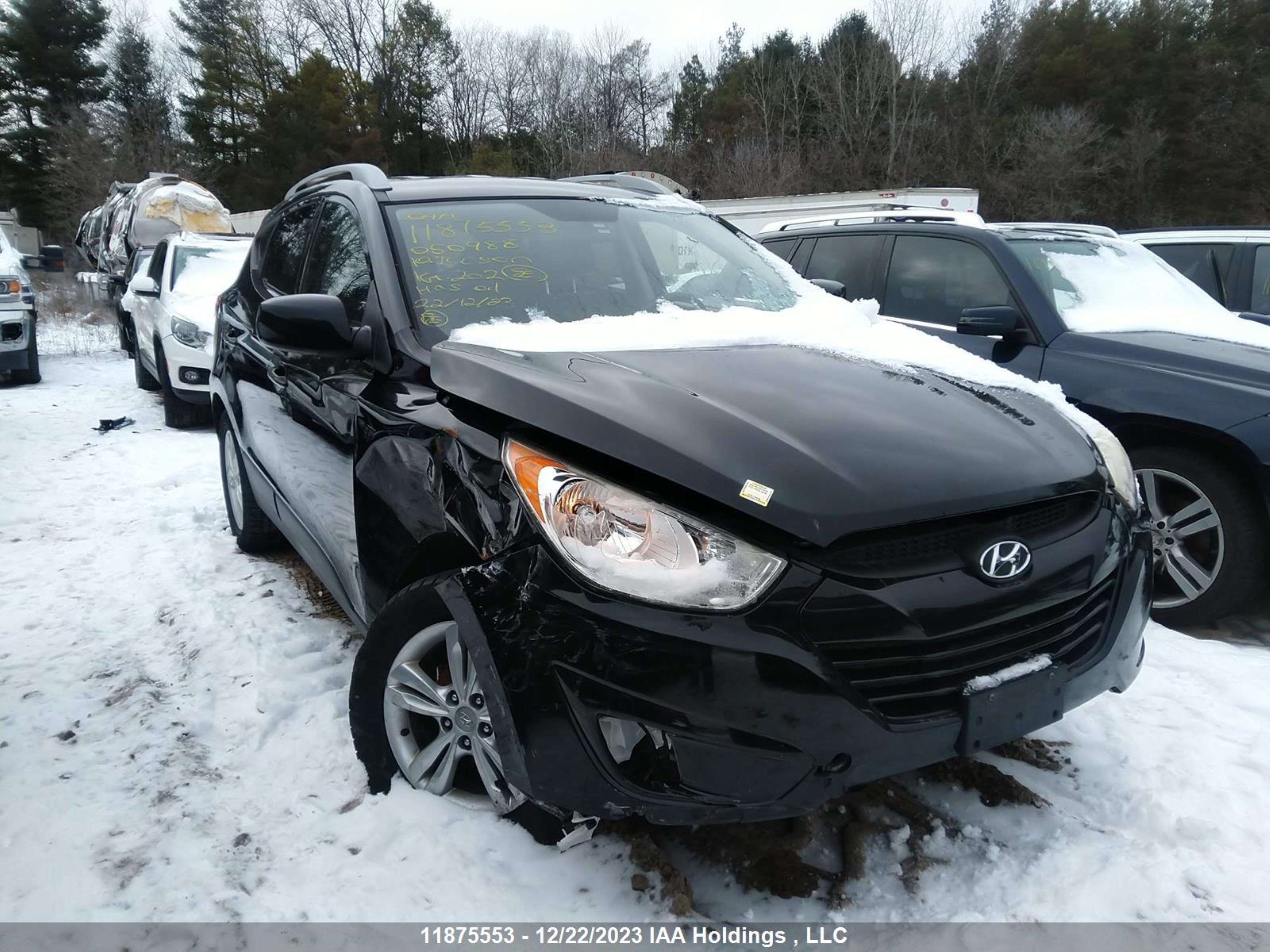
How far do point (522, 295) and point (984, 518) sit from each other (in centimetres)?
158

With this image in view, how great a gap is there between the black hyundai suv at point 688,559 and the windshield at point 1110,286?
2469mm

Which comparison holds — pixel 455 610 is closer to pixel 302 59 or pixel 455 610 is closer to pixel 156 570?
pixel 156 570

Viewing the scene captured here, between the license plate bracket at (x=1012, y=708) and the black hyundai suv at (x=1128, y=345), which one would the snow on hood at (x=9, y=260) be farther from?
the license plate bracket at (x=1012, y=708)

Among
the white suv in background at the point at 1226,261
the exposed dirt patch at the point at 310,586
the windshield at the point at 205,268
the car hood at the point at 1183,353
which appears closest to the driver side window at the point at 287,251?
the exposed dirt patch at the point at 310,586

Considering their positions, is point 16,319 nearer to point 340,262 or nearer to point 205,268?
point 205,268

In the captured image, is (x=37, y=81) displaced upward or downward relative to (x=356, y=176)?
upward

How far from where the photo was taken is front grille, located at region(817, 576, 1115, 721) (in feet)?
5.58

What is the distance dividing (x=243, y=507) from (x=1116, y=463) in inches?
156

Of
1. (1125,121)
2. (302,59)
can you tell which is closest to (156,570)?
(1125,121)

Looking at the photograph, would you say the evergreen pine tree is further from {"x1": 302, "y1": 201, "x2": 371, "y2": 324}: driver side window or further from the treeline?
{"x1": 302, "y1": 201, "x2": 371, "y2": 324}: driver side window

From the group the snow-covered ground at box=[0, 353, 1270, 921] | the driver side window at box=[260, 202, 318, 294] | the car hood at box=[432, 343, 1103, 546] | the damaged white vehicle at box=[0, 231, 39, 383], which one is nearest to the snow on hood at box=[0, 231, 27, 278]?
the damaged white vehicle at box=[0, 231, 39, 383]

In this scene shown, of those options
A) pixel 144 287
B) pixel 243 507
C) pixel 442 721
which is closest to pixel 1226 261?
pixel 442 721

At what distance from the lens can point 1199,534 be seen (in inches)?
144

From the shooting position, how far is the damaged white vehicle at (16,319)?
9.48 m
